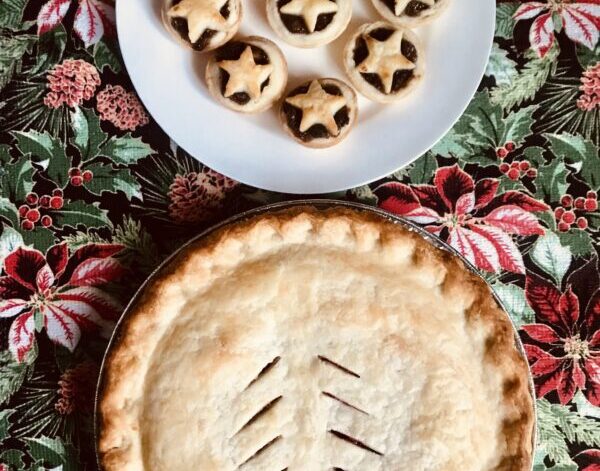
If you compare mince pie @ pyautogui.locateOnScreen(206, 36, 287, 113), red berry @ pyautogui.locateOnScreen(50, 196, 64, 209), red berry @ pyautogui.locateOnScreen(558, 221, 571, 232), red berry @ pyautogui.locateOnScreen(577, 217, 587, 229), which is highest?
mince pie @ pyautogui.locateOnScreen(206, 36, 287, 113)

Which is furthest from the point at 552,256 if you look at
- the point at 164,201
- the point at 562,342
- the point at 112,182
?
the point at 112,182

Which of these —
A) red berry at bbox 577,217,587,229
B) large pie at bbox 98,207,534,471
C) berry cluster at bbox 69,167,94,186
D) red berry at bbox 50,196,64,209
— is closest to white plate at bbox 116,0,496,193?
large pie at bbox 98,207,534,471

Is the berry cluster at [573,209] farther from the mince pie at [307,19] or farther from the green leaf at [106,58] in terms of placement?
the green leaf at [106,58]

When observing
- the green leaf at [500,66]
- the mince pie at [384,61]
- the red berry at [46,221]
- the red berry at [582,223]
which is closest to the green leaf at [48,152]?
the red berry at [46,221]

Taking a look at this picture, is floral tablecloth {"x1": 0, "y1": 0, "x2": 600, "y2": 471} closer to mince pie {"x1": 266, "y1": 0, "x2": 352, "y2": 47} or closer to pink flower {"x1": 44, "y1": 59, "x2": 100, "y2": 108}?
pink flower {"x1": 44, "y1": 59, "x2": 100, "y2": 108}

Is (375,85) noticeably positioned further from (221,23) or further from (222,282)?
(222,282)

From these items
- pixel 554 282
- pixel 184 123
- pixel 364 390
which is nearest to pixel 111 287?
pixel 184 123
